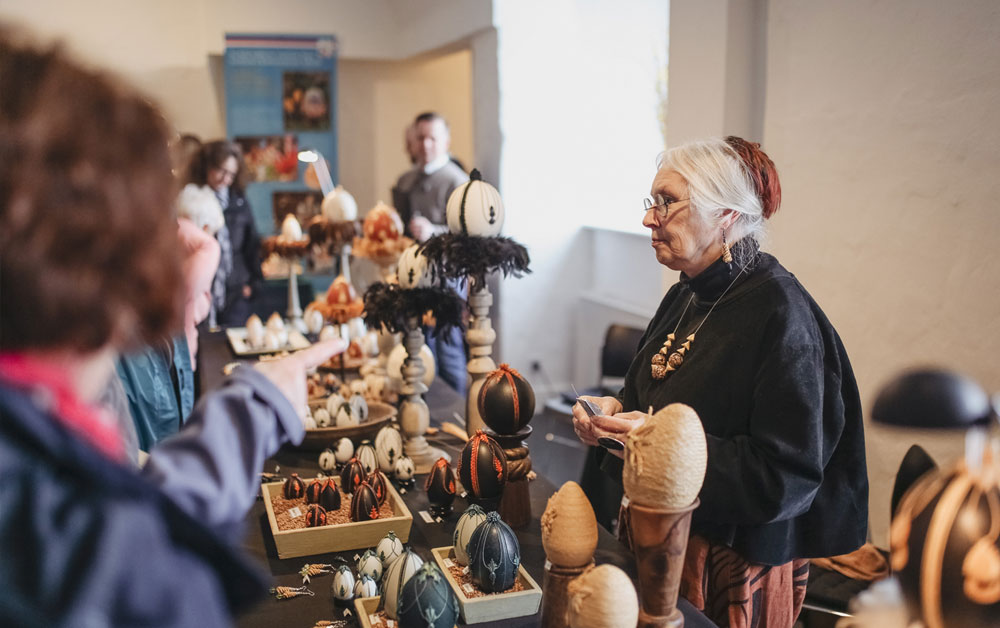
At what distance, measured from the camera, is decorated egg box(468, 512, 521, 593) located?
53.8 inches

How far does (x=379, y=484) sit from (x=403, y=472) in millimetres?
212

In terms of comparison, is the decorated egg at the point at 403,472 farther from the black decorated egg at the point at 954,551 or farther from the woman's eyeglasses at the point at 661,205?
the black decorated egg at the point at 954,551

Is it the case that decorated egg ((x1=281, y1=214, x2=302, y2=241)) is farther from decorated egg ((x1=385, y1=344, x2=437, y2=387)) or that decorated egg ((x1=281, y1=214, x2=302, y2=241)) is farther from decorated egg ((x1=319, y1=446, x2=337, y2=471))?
decorated egg ((x1=319, y1=446, x2=337, y2=471))

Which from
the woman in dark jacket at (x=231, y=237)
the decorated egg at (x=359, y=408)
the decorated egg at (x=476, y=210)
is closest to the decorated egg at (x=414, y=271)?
the decorated egg at (x=476, y=210)

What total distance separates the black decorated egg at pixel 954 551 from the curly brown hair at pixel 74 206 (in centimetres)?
78

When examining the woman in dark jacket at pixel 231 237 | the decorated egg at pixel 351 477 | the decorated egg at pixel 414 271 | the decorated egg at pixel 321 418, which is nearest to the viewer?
the decorated egg at pixel 351 477

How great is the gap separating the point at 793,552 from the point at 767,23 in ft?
7.22

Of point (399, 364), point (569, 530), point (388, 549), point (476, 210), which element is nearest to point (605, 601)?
point (569, 530)

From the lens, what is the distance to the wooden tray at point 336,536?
1618 millimetres

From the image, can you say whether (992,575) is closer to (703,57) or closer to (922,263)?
(922,263)

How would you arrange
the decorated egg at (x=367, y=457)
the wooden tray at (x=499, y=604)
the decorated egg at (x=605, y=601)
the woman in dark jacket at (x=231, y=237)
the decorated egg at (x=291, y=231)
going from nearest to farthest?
the decorated egg at (x=605, y=601) → the wooden tray at (x=499, y=604) → the decorated egg at (x=367, y=457) → the decorated egg at (x=291, y=231) → the woman in dark jacket at (x=231, y=237)

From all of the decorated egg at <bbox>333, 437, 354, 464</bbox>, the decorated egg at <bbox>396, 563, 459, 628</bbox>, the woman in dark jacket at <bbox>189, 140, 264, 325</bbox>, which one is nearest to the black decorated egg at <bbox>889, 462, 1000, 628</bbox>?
the decorated egg at <bbox>396, 563, 459, 628</bbox>

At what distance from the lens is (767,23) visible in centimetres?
314

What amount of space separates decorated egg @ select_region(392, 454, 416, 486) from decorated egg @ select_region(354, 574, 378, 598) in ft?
2.02
